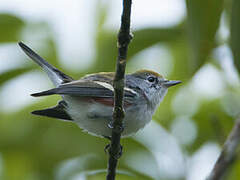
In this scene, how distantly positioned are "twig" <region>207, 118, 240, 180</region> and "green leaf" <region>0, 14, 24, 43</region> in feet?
7.27

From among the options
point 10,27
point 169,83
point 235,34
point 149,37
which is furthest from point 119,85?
point 169,83

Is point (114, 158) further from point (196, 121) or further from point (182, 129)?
point (196, 121)

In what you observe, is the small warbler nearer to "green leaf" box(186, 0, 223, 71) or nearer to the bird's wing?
the bird's wing

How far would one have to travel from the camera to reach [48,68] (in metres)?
3.67

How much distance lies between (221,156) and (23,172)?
6.83 ft

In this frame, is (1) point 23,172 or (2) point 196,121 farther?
(2) point 196,121

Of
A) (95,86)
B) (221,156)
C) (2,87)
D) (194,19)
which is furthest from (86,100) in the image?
(221,156)

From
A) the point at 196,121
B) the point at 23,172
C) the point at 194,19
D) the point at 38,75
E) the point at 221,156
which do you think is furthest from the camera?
the point at 38,75

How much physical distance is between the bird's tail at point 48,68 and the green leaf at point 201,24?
5.55ft

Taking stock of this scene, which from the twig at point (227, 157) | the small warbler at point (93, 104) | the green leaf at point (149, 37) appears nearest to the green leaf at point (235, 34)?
the twig at point (227, 157)

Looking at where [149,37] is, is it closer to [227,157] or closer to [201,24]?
[201,24]

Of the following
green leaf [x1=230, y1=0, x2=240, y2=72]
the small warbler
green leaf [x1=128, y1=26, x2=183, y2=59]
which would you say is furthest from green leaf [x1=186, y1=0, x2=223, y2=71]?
the small warbler

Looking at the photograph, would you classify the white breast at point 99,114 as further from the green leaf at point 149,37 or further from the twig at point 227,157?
the twig at point 227,157

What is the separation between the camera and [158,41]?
307 centimetres
